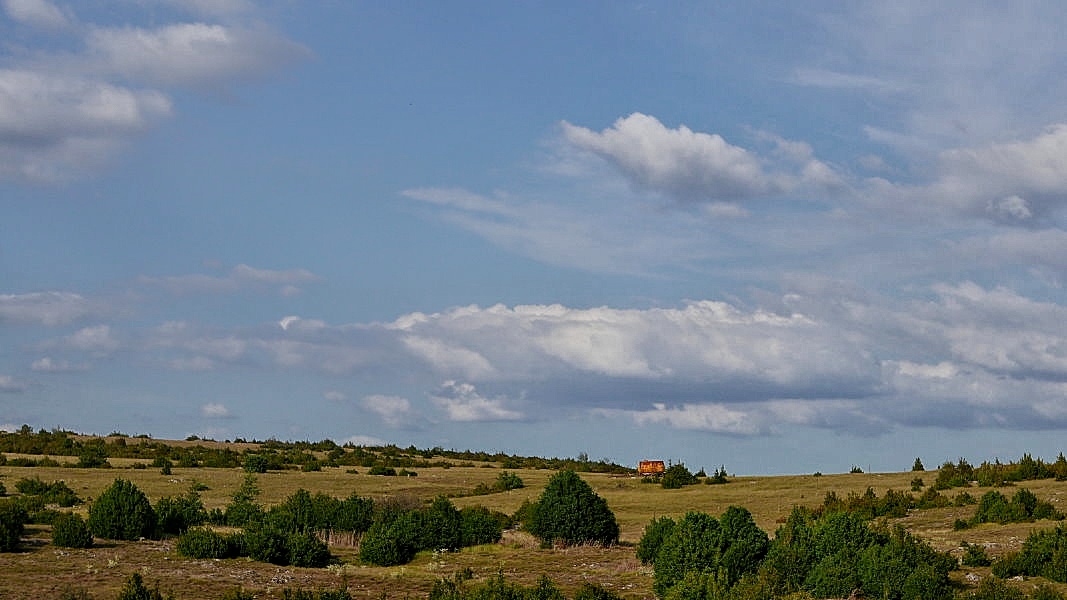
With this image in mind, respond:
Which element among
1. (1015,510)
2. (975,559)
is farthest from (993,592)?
(1015,510)

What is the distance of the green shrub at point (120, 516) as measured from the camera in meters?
34.4

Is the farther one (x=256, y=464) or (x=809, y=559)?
(x=256, y=464)

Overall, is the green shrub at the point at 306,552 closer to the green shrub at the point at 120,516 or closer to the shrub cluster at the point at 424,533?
the shrub cluster at the point at 424,533

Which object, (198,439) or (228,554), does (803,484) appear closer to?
(228,554)

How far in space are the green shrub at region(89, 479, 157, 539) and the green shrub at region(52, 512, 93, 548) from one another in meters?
1.22

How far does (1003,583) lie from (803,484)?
2624 centimetres

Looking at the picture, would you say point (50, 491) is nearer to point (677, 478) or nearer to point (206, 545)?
point (206, 545)

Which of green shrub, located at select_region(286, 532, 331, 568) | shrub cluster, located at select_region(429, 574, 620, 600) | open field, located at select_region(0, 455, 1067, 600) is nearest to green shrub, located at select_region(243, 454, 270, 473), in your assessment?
open field, located at select_region(0, 455, 1067, 600)

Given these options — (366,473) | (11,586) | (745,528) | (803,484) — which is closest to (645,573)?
(745,528)

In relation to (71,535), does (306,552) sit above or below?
below

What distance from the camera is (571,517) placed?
116 ft

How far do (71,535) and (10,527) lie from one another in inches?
63.3

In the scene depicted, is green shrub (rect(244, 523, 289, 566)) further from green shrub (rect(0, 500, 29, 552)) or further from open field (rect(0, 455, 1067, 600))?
green shrub (rect(0, 500, 29, 552))

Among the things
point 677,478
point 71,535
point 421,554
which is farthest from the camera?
point 677,478
